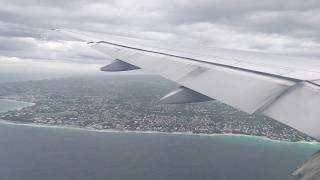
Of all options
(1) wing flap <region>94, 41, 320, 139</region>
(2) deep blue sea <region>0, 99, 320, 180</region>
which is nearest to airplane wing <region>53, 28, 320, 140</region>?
(1) wing flap <region>94, 41, 320, 139</region>

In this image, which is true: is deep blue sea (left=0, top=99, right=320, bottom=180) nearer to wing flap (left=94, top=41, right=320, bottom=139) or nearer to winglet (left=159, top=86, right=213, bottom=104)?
wing flap (left=94, top=41, right=320, bottom=139)

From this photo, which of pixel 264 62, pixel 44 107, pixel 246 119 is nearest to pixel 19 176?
pixel 264 62

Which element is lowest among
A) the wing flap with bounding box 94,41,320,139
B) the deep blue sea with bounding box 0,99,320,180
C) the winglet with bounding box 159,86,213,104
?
the deep blue sea with bounding box 0,99,320,180

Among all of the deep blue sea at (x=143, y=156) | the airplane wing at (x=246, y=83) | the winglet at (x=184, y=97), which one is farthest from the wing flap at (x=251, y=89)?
the deep blue sea at (x=143, y=156)

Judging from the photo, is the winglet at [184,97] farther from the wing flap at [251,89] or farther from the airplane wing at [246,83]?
the wing flap at [251,89]

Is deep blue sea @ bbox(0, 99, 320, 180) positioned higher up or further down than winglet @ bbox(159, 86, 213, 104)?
further down

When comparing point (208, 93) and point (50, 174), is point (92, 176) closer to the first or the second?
point (50, 174)

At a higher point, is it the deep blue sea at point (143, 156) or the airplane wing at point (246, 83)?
the airplane wing at point (246, 83)
